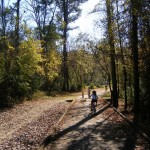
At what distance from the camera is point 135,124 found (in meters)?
16.0

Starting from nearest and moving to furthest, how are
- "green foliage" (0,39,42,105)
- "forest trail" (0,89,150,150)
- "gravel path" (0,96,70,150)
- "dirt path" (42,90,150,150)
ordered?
"dirt path" (42,90,150,150) < "forest trail" (0,89,150,150) < "gravel path" (0,96,70,150) < "green foliage" (0,39,42,105)

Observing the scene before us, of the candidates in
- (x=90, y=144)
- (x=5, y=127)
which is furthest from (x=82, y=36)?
(x=90, y=144)

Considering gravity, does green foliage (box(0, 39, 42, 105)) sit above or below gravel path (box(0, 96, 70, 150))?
above

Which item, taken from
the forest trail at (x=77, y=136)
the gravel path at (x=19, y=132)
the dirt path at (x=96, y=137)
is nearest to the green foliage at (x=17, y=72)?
the gravel path at (x=19, y=132)

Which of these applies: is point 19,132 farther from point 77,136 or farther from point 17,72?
point 17,72

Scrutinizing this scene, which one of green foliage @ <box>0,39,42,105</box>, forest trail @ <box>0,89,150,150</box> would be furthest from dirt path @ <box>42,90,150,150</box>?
green foliage @ <box>0,39,42,105</box>

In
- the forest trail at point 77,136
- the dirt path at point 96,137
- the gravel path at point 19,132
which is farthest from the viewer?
the gravel path at point 19,132

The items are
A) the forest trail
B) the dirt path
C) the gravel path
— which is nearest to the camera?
the dirt path

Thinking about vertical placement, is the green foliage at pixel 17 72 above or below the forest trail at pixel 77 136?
above

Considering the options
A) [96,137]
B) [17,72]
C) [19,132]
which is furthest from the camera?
[17,72]

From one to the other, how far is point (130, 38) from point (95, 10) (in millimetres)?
4612

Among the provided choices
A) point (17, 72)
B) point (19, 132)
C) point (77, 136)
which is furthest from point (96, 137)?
point (17, 72)

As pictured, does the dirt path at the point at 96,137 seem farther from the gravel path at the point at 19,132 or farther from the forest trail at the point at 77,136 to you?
the gravel path at the point at 19,132

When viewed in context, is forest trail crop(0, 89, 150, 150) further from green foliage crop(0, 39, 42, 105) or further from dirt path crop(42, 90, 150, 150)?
green foliage crop(0, 39, 42, 105)
